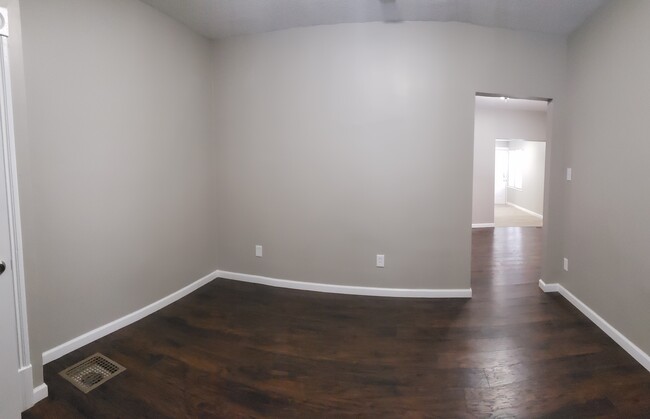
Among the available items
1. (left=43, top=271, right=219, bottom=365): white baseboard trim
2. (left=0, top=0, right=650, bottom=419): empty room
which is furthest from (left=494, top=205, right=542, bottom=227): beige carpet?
(left=43, top=271, right=219, bottom=365): white baseboard trim

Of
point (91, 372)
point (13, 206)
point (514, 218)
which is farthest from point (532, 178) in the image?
point (13, 206)

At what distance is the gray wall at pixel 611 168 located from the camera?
7.06 ft

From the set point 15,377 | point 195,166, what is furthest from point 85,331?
point 195,166

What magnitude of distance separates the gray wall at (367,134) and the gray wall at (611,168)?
0.47m

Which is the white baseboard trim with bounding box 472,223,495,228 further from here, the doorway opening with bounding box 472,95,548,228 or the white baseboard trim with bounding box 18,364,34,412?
the white baseboard trim with bounding box 18,364,34,412

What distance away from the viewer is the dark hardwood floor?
1.68m

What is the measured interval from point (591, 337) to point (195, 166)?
3772mm

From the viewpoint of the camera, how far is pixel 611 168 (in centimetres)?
245

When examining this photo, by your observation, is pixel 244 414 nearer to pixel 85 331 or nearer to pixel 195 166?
pixel 85 331

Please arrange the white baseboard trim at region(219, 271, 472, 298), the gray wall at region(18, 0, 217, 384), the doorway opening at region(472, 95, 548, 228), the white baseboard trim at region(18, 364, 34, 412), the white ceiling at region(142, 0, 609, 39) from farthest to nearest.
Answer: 1. the doorway opening at region(472, 95, 548, 228)
2. the white baseboard trim at region(219, 271, 472, 298)
3. the white ceiling at region(142, 0, 609, 39)
4. the gray wall at region(18, 0, 217, 384)
5. the white baseboard trim at region(18, 364, 34, 412)

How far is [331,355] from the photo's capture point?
2156 millimetres

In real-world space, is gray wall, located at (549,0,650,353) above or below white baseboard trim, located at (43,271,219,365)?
above

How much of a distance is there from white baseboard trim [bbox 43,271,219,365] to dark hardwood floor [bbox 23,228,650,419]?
2.3 inches

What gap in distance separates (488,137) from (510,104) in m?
0.75
